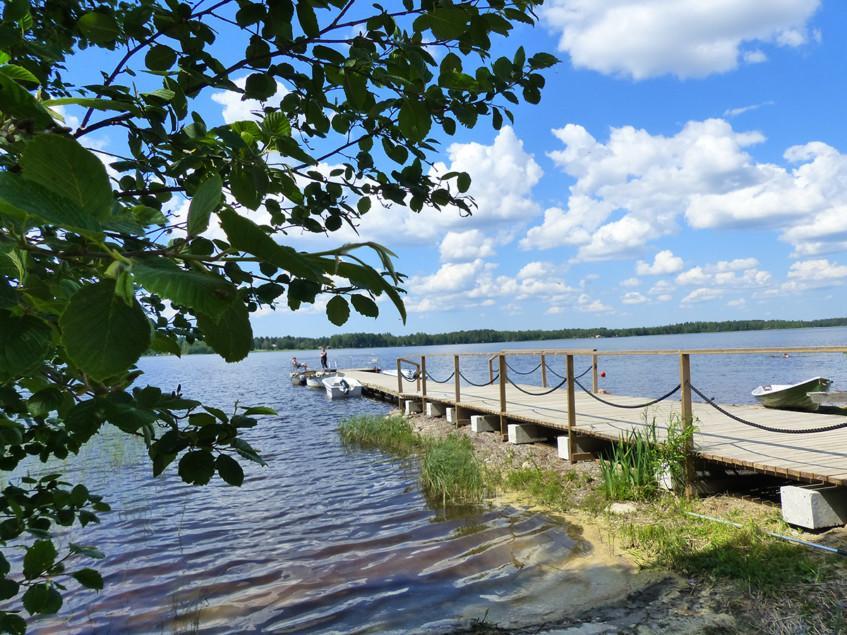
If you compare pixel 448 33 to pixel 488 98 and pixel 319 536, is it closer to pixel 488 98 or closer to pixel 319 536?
pixel 488 98

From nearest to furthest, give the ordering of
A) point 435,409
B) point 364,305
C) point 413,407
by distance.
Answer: point 364,305 < point 435,409 < point 413,407

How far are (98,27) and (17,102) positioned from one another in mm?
500

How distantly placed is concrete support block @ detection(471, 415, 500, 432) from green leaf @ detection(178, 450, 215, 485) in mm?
11122

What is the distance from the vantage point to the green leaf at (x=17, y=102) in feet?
2.43

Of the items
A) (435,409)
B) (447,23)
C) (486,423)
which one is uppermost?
(447,23)

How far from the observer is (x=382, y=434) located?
543 inches

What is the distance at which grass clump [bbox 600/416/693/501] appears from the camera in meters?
6.47

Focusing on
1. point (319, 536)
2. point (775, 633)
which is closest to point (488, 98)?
point (775, 633)

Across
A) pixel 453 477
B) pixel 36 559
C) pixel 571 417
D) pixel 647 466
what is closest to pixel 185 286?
pixel 36 559

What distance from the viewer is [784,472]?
5.35 metres

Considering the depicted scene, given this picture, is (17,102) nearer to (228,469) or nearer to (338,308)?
(338,308)

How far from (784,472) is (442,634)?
11.6 ft

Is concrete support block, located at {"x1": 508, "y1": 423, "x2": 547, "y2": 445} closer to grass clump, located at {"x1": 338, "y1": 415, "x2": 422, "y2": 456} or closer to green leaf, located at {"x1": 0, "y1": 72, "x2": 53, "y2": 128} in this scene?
grass clump, located at {"x1": 338, "y1": 415, "x2": 422, "y2": 456}

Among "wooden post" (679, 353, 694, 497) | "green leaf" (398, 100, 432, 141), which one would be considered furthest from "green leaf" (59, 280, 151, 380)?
"wooden post" (679, 353, 694, 497)
